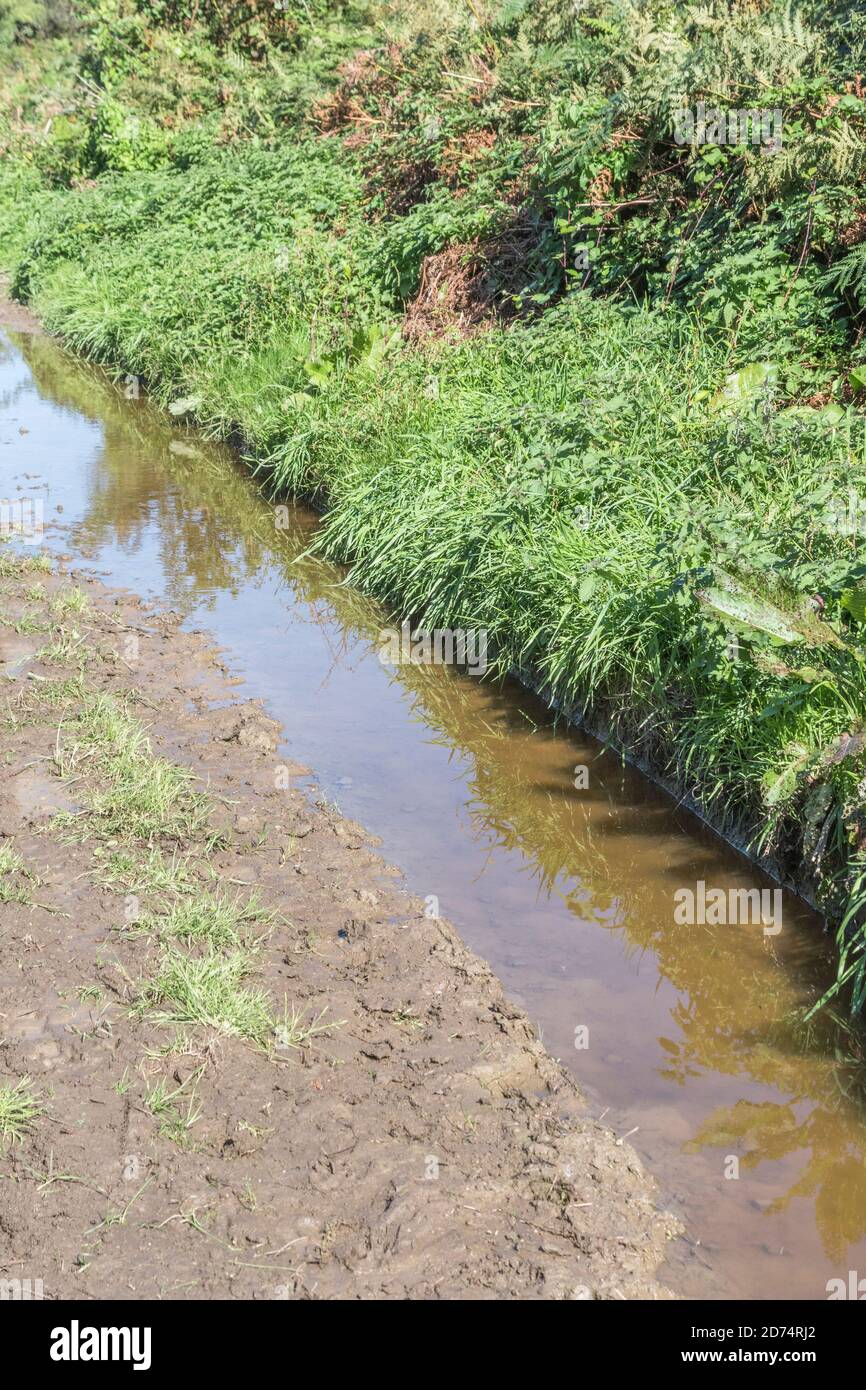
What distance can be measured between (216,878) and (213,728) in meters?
1.44

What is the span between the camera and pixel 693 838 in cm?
530

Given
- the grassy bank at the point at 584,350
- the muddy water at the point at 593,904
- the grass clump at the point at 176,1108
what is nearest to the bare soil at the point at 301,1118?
the grass clump at the point at 176,1108

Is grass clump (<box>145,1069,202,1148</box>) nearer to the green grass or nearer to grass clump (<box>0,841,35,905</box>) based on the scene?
the green grass

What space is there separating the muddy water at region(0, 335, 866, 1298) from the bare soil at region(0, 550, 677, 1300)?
0.71ft

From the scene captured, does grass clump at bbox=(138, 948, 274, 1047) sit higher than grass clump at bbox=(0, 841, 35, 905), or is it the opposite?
grass clump at bbox=(0, 841, 35, 905)

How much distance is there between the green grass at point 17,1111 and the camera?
132 inches

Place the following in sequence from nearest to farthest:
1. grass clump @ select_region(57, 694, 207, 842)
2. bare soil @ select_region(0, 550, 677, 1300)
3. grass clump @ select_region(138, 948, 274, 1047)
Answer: bare soil @ select_region(0, 550, 677, 1300) → grass clump @ select_region(138, 948, 274, 1047) → grass clump @ select_region(57, 694, 207, 842)

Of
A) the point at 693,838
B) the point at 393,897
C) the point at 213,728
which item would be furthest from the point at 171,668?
the point at 693,838

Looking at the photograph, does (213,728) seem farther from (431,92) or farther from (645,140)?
(431,92)

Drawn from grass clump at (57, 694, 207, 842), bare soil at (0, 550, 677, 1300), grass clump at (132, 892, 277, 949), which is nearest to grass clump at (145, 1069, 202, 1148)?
bare soil at (0, 550, 677, 1300)

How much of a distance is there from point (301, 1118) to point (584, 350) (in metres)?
6.15

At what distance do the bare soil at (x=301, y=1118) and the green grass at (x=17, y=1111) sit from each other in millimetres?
31

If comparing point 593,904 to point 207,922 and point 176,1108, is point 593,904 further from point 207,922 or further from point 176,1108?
point 176,1108

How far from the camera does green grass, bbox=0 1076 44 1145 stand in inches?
132
